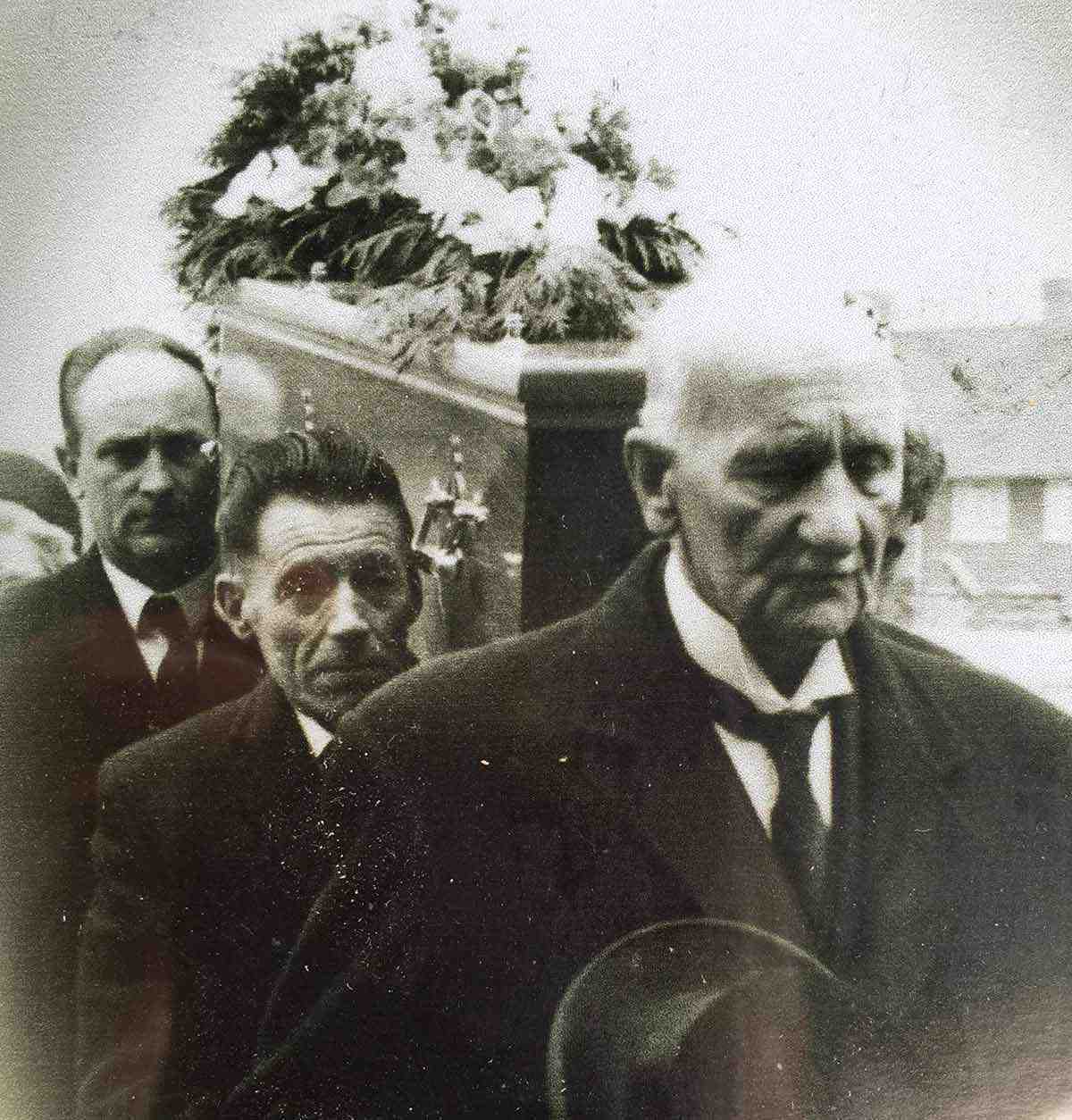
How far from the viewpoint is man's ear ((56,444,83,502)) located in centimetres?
318

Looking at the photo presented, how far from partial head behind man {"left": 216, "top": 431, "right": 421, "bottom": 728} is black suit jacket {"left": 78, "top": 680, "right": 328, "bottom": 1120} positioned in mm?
136

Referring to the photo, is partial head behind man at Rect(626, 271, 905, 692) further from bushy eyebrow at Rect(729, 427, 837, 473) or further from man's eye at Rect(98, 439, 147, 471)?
man's eye at Rect(98, 439, 147, 471)

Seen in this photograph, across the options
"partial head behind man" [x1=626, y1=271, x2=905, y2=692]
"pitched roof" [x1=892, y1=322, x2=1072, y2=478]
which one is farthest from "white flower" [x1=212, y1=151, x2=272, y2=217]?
"pitched roof" [x1=892, y1=322, x2=1072, y2=478]

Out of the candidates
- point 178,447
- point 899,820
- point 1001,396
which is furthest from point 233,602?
point 1001,396

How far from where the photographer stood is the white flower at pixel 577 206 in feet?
10.1

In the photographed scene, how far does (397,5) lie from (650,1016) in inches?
105

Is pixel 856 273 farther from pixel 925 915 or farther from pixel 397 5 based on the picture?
pixel 925 915

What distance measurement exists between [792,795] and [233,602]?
5.01 feet

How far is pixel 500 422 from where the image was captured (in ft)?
10.0

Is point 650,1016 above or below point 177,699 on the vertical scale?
below

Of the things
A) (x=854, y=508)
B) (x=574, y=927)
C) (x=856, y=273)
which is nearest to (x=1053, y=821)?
(x=854, y=508)

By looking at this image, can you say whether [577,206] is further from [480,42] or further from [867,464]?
[867,464]

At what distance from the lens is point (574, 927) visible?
3.01 metres

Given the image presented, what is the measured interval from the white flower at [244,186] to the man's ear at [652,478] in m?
1.17
